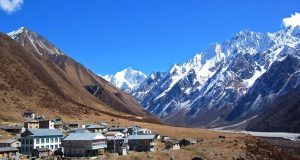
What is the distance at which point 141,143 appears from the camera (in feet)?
487

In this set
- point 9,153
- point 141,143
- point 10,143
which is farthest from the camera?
point 141,143

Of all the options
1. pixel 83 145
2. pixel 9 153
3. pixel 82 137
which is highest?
pixel 82 137

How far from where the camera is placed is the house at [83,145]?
431 feet

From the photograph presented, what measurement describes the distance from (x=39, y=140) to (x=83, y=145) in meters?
14.5

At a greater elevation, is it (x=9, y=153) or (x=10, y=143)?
(x=10, y=143)

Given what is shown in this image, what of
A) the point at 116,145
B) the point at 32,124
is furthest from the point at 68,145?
the point at 32,124

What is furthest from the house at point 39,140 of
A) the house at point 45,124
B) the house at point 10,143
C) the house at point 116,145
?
the house at point 45,124

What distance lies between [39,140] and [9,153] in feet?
45.0

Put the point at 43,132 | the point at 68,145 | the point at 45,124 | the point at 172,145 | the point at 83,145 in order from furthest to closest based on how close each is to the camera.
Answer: the point at 45,124, the point at 172,145, the point at 43,132, the point at 68,145, the point at 83,145

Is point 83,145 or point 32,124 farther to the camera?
point 32,124

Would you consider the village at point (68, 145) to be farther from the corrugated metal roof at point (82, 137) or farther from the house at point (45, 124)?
the house at point (45, 124)

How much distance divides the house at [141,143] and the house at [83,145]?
15.2 metres

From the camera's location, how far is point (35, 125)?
17800 centimetres

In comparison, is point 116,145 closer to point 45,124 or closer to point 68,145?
point 68,145
